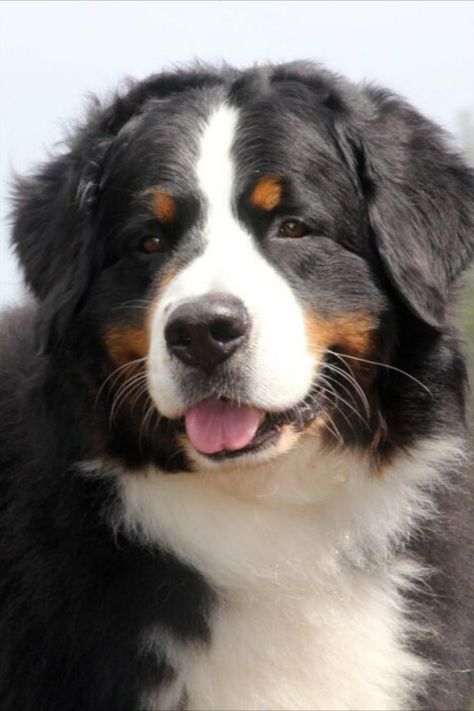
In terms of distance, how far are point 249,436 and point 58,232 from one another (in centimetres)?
94

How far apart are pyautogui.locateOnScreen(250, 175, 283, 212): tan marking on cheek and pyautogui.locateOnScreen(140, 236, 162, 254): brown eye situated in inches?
12.5

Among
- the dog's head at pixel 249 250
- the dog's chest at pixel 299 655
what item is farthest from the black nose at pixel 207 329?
the dog's chest at pixel 299 655

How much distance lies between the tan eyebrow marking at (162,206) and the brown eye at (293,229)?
326 mm

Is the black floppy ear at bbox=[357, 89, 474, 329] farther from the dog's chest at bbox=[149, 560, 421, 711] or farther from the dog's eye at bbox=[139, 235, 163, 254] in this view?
the dog's chest at bbox=[149, 560, 421, 711]

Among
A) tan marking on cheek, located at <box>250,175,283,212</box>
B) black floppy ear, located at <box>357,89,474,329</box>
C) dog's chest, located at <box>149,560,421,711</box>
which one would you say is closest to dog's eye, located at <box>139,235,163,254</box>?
Answer: tan marking on cheek, located at <box>250,175,283,212</box>

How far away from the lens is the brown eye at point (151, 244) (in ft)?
13.9

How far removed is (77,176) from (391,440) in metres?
1.29

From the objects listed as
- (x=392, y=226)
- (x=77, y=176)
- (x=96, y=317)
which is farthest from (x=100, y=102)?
(x=392, y=226)

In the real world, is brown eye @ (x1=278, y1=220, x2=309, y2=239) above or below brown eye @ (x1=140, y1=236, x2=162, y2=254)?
below

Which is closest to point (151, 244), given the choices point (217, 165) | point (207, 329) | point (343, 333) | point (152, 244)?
point (152, 244)

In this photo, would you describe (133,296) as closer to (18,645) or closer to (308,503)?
(308,503)

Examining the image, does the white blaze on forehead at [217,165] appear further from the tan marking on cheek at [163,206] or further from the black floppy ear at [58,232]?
the black floppy ear at [58,232]

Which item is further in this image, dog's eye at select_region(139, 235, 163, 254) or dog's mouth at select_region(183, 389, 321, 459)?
dog's eye at select_region(139, 235, 163, 254)

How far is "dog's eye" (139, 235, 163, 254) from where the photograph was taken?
13.9ft
